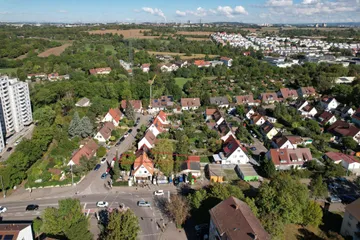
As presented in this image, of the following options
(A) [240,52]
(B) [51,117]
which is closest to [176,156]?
(B) [51,117]

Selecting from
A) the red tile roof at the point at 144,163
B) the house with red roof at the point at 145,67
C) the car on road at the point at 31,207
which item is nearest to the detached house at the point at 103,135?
the red tile roof at the point at 144,163

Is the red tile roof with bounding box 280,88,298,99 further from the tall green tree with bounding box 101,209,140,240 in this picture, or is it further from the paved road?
the tall green tree with bounding box 101,209,140,240

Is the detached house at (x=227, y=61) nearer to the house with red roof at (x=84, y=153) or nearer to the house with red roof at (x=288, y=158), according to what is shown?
the house with red roof at (x=288, y=158)

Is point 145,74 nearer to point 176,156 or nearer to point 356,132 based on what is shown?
point 176,156

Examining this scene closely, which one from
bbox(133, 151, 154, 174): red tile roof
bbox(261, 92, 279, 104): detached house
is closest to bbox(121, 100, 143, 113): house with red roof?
bbox(133, 151, 154, 174): red tile roof

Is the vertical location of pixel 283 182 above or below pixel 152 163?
above
